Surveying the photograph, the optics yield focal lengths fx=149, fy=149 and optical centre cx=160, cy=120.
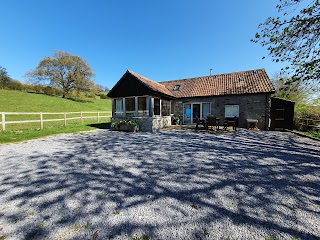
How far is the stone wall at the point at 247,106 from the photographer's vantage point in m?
12.6

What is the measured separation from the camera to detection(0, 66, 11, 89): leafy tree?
33888mm

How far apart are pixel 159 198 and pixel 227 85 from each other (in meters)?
14.6

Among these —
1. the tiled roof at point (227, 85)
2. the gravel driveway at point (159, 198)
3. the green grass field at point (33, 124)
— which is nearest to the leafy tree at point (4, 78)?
the green grass field at point (33, 124)

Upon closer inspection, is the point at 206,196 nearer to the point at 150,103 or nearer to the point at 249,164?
the point at 249,164

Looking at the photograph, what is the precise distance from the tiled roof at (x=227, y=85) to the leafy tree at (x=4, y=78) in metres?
40.1

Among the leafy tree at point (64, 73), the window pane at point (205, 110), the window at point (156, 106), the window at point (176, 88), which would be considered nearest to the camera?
the window at point (156, 106)

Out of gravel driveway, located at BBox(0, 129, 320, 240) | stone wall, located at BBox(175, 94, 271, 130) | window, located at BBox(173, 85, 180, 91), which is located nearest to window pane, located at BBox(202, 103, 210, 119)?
stone wall, located at BBox(175, 94, 271, 130)

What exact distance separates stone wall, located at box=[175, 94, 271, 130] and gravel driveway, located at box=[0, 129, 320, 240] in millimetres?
8840

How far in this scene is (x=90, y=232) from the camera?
2006 mm

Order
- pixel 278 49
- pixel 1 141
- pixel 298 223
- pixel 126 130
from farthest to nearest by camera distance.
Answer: pixel 126 130
pixel 1 141
pixel 278 49
pixel 298 223

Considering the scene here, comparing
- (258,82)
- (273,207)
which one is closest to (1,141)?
(273,207)

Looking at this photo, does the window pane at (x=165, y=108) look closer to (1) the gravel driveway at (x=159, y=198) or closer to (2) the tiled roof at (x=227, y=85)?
(2) the tiled roof at (x=227, y=85)

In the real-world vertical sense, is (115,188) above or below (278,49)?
below

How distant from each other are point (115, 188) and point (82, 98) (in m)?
40.3
